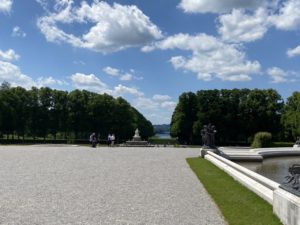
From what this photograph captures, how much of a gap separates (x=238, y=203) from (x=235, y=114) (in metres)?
73.5

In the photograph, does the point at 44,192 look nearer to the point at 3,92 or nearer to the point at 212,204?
the point at 212,204

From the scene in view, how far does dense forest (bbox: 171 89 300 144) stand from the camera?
81.4m

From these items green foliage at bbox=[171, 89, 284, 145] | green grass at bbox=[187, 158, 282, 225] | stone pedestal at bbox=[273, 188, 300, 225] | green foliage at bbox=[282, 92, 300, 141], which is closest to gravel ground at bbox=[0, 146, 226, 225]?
green grass at bbox=[187, 158, 282, 225]

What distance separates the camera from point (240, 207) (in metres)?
10.8

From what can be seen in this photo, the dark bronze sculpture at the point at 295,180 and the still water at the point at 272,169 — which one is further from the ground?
the dark bronze sculpture at the point at 295,180

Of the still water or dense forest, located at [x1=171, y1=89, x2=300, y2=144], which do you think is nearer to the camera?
the still water

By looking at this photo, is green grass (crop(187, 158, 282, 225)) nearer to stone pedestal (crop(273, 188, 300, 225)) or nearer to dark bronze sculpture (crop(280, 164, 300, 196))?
stone pedestal (crop(273, 188, 300, 225))

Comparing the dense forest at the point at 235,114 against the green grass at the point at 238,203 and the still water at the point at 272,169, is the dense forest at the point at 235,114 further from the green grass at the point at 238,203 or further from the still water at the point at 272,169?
the green grass at the point at 238,203

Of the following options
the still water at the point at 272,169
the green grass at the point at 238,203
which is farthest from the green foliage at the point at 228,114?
the green grass at the point at 238,203

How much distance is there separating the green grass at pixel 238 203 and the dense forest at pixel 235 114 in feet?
216

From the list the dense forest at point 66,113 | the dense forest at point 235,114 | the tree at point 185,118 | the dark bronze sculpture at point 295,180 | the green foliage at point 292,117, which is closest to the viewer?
the dark bronze sculpture at point 295,180

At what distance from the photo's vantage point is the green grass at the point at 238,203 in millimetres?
9266

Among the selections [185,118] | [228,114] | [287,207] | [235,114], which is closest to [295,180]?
[287,207]

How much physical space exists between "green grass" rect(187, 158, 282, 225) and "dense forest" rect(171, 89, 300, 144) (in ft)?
216
